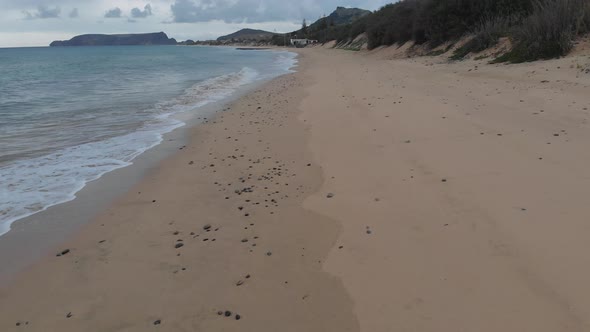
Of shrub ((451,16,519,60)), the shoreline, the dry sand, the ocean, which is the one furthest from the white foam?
shrub ((451,16,519,60))

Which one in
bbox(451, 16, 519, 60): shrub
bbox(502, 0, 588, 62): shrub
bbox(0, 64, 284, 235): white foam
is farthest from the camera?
bbox(451, 16, 519, 60): shrub

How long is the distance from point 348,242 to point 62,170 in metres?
5.16

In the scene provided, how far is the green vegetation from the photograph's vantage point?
15195 mm

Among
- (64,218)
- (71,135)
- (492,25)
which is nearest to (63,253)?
(64,218)

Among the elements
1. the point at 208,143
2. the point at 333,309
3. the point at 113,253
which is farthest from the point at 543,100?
the point at 113,253

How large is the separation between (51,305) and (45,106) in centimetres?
1428

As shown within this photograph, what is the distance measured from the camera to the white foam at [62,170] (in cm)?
539

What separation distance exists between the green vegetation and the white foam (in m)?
13.0

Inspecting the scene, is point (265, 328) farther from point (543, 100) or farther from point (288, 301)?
point (543, 100)

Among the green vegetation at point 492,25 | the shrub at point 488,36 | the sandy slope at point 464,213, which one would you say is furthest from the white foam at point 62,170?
the shrub at point 488,36

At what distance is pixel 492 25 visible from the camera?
20609 mm

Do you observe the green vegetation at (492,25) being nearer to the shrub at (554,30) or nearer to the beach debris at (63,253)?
the shrub at (554,30)

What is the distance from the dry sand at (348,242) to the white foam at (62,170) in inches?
38.2

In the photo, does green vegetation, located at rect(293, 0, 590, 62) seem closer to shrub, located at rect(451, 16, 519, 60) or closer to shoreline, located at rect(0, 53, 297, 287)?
shrub, located at rect(451, 16, 519, 60)
